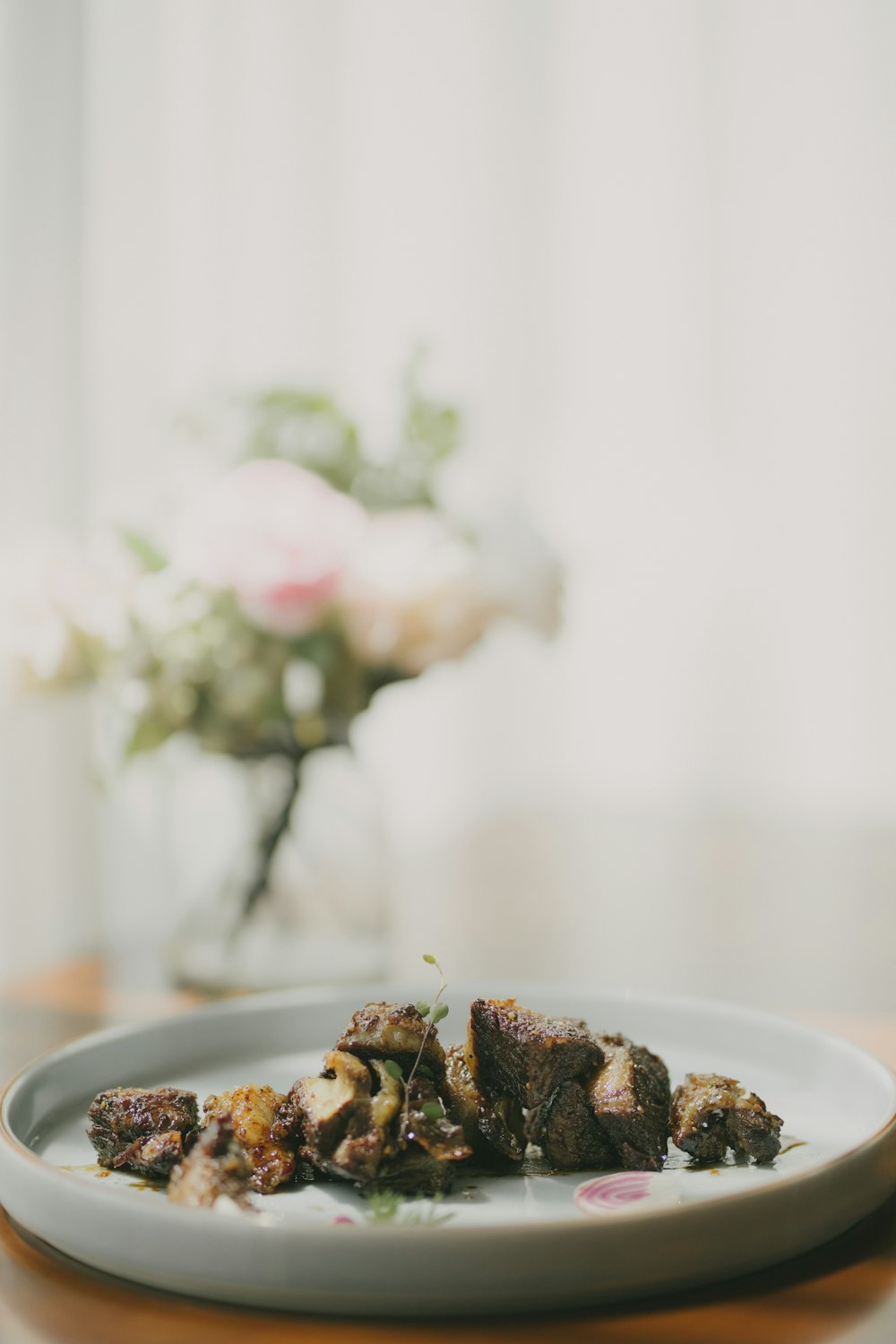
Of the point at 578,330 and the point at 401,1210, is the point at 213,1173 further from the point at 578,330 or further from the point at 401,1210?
the point at 578,330

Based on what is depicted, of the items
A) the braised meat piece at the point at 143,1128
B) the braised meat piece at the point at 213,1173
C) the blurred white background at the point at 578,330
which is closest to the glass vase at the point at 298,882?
the braised meat piece at the point at 143,1128

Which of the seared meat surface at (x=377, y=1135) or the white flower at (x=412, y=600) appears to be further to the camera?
the white flower at (x=412, y=600)

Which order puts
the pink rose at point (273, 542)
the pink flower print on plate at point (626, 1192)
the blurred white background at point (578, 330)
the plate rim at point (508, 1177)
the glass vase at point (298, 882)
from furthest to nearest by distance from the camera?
the blurred white background at point (578, 330) → the glass vase at point (298, 882) → the pink rose at point (273, 542) → the pink flower print on plate at point (626, 1192) → the plate rim at point (508, 1177)

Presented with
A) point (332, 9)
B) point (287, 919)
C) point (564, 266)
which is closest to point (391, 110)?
point (332, 9)

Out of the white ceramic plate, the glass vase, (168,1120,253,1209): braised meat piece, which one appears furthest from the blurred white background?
(168,1120,253,1209): braised meat piece

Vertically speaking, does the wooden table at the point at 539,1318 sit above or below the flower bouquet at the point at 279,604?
below

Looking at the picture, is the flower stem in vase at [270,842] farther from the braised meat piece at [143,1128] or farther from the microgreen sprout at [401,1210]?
the microgreen sprout at [401,1210]

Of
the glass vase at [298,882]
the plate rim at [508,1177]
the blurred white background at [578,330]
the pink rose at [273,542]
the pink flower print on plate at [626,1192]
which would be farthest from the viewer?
the blurred white background at [578,330]

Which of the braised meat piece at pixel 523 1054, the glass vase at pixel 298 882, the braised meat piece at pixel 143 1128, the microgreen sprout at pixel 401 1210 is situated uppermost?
the braised meat piece at pixel 523 1054

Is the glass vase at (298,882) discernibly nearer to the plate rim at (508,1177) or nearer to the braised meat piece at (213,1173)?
the plate rim at (508,1177)
